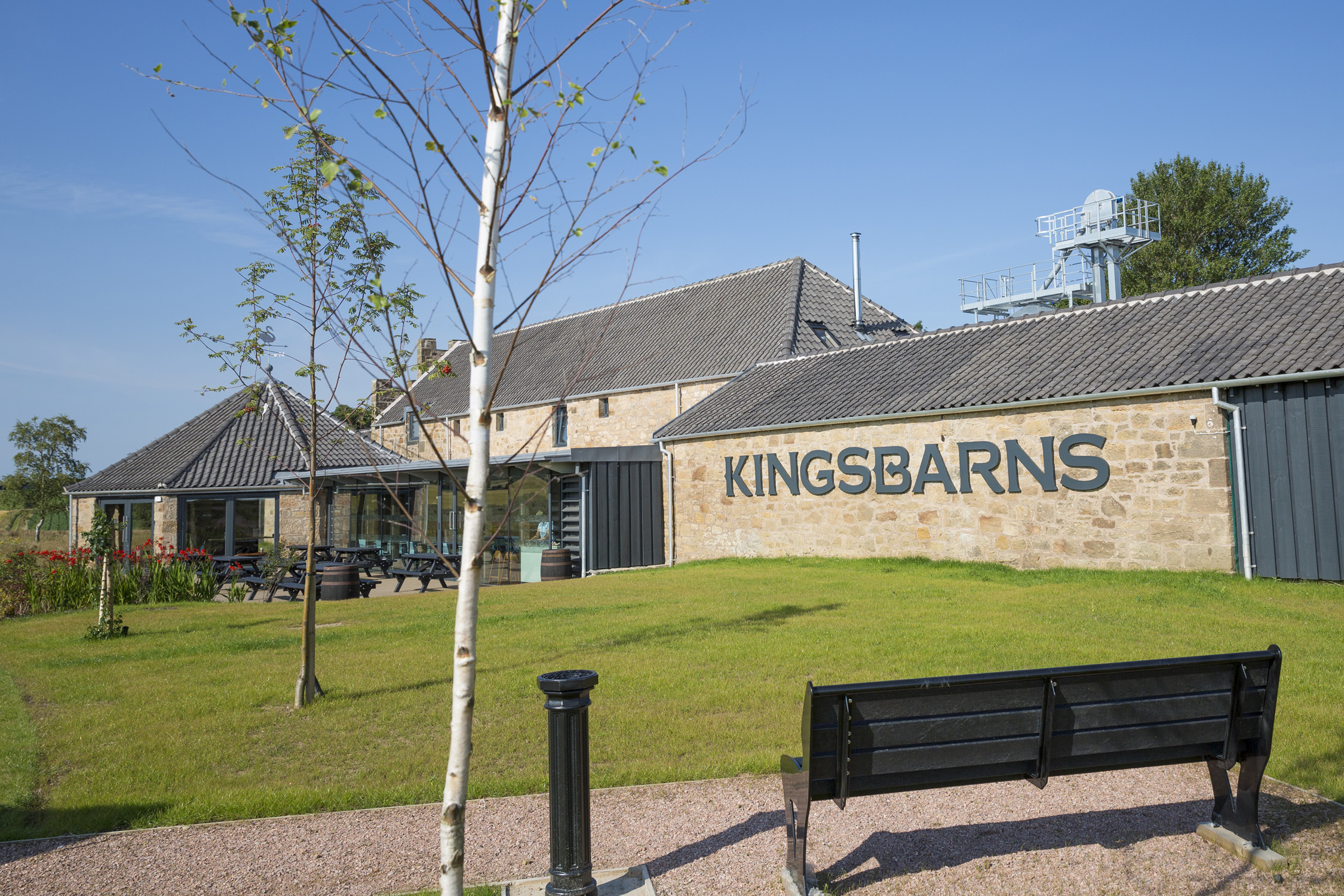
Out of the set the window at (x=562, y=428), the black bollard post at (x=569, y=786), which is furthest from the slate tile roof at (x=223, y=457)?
the black bollard post at (x=569, y=786)

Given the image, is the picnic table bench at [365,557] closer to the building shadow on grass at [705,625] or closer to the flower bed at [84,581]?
the flower bed at [84,581]

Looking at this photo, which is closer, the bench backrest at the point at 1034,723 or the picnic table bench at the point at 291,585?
the bench backrest at the point at 1034,723

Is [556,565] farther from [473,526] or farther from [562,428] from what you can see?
[473,526]

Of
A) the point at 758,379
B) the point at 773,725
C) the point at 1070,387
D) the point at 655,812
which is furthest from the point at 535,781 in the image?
the point at 758,379

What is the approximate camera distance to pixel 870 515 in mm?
16891

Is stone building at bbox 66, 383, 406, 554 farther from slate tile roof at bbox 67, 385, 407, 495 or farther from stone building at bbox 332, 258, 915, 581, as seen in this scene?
stone building at bbox 332, 258, 915, 581

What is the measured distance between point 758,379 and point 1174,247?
2723cm

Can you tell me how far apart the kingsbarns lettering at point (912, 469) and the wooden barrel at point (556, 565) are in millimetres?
3939

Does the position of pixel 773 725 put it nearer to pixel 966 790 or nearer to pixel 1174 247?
pixel 966 790

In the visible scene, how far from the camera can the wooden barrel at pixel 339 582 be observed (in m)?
15.8

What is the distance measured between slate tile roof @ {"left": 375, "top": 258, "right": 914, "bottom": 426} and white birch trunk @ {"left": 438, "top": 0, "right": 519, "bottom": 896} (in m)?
19.7

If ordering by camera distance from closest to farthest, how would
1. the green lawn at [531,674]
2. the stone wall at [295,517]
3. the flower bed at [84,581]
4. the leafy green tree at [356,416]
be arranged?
the green lawn at [531,674]
the leafy green tree at [356,416]
the flower bed at [84,581]
the stone wall at [295,517]

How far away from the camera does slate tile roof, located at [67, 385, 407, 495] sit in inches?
888

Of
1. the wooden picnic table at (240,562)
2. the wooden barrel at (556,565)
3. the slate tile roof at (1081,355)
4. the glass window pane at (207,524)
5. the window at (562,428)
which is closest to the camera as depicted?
the slate tile roof at (1081,355)
